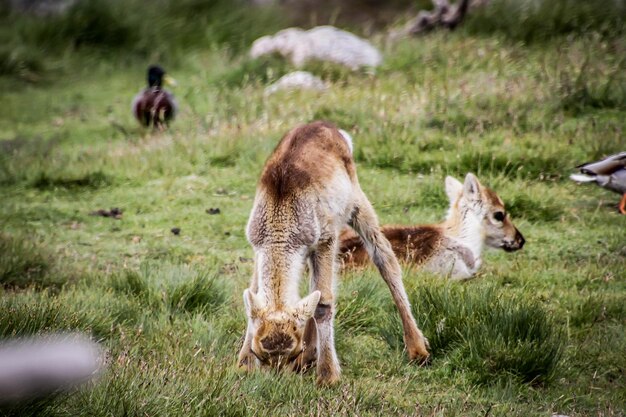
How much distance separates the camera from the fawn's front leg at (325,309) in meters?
5.82

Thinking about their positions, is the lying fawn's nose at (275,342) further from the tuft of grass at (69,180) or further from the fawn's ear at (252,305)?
the tuft of grass at (69,180)

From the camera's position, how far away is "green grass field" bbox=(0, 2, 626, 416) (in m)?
5.69

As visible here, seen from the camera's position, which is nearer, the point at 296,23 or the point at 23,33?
the point at 23,33

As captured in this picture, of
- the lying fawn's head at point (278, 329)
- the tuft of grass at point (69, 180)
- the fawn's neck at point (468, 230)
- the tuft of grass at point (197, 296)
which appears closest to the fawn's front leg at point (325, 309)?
the lying fawn's head at point (278, 329)

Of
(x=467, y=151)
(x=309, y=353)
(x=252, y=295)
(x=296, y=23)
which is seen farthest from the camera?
(x=296, y=23)

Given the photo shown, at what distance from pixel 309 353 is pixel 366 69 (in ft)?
32.8

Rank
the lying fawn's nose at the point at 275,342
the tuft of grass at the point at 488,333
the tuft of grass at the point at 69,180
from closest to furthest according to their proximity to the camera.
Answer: the lying fawn's nose at the point at 275,342 < the tuft of grass at the point at 488,333 < the tuft of grass at the point at 69,180

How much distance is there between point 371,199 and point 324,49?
6.07 m

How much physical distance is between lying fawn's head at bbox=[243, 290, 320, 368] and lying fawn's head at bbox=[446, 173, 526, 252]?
11.5ft

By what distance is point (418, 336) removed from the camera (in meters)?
Result: 6.35

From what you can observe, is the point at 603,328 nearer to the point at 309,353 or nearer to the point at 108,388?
the point at 309,353

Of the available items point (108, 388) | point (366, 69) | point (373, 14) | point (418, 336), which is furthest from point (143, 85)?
point (108, 388)

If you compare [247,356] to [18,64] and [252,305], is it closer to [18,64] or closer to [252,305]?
[252,305]

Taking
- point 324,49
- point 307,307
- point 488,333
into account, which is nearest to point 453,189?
point 488,333
